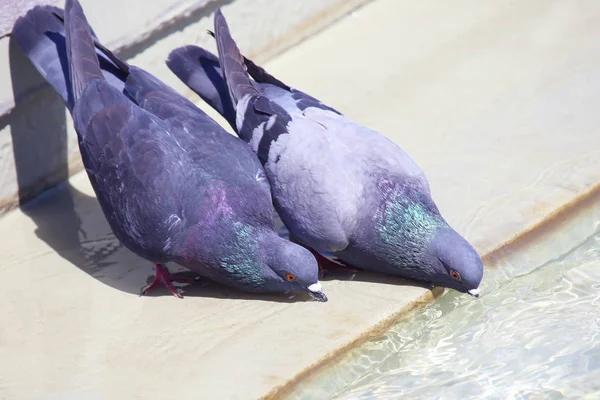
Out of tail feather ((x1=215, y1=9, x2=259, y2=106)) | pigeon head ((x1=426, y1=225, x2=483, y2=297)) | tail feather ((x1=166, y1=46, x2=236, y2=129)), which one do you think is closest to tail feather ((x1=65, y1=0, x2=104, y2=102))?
tail feather ((x1=166, y1=46, x2=236, y2=129))

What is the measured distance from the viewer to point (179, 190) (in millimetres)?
4910

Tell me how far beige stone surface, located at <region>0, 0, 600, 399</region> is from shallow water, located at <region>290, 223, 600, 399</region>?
0.16 metres

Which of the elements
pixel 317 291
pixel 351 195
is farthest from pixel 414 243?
pixel 317 291

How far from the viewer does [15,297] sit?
518 cm

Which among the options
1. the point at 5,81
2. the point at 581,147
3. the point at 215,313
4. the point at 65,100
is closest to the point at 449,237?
the point at 215,313

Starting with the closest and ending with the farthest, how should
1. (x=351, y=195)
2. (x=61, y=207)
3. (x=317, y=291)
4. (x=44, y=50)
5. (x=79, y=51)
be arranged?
(x=317, y=291)
(x=351, y=195)
(x=79, y=51)
(x=44, y=50)
(x=61, y=207)

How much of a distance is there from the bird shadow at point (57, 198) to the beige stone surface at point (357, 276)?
15 millimetres

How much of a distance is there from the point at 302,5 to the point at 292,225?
2.76 meters

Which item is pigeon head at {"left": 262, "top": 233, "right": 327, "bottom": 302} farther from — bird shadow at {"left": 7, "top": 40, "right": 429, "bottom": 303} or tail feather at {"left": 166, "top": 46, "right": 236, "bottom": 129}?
tail feather at {"left": 166, "top": 46, "right": 236, "bottom": 129}

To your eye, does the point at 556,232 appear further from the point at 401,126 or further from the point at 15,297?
the point at 15,297

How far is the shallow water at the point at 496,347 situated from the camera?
4551mm

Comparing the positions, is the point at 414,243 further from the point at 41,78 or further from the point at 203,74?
the point at 41,78

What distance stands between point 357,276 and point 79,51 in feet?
6.44

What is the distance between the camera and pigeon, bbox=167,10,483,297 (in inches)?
195
